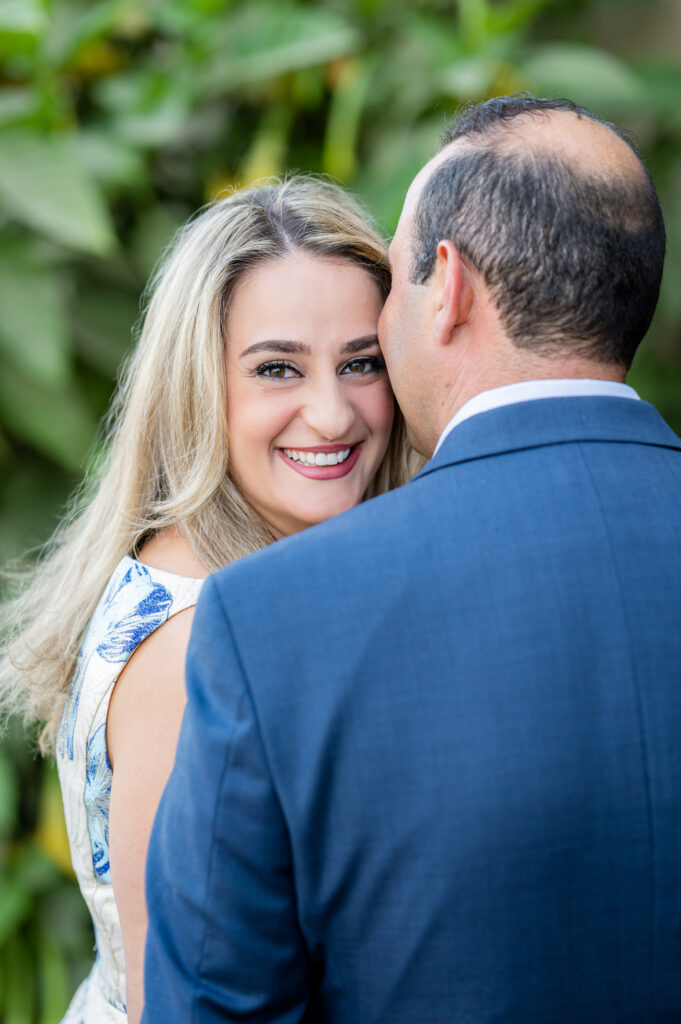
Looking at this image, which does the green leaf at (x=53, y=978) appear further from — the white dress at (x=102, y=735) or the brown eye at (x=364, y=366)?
the brown eye at (x=364, y=366)

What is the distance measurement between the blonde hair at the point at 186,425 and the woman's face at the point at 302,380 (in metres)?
0.03

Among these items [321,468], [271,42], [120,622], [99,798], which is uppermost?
[271,42]

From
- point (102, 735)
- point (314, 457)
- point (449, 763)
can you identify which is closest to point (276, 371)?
point (314, 457)

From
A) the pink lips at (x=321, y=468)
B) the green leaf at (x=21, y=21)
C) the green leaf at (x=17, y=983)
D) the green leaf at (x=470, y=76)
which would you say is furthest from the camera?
the green leaf at (x=17, y=983)

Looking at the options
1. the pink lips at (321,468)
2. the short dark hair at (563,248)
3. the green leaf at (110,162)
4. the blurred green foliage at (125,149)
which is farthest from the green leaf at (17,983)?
the short dark hair at (563,248)

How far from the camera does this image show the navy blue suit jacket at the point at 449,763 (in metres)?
1.01

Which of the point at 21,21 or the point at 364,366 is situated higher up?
the point at 21,21

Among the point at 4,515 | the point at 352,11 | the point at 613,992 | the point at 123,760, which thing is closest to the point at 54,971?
the point at 4,515

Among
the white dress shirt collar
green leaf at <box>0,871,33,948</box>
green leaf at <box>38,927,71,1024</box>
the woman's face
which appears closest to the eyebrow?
the woman's face

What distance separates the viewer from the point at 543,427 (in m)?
1.11

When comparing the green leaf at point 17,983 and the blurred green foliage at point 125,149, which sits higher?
the blurred green foliage at point 125,149

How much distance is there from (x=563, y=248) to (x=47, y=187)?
2096 millimetres

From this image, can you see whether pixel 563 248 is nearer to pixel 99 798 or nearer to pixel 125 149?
pixel 99 798

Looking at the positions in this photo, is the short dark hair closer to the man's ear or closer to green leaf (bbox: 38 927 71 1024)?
the man's ear
